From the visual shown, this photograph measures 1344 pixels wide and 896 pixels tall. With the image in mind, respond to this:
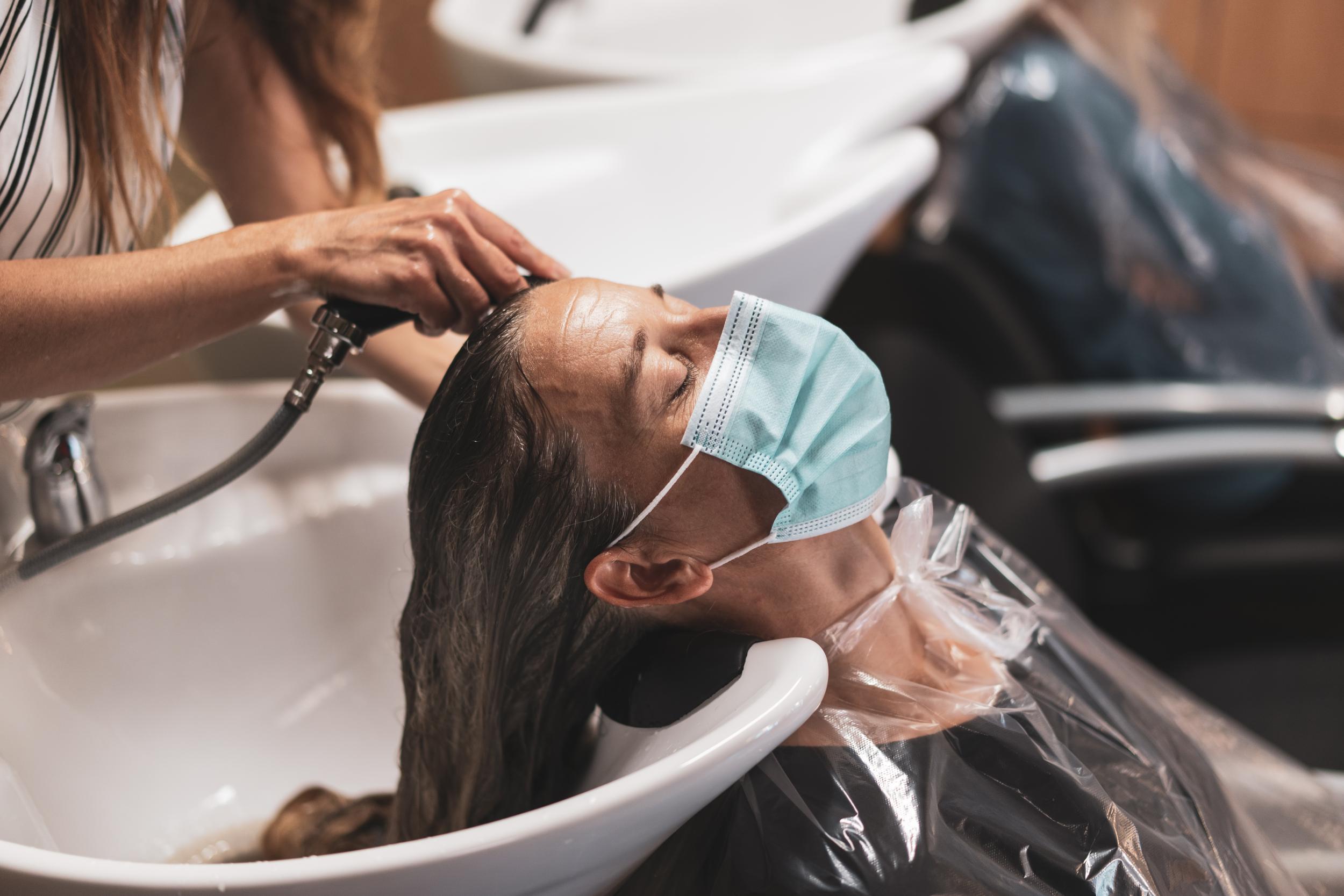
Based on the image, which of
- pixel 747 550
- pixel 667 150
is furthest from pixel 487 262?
pixel 667 150

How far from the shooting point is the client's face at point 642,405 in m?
0.71

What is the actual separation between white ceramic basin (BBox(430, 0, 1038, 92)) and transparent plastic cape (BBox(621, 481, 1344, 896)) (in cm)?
105

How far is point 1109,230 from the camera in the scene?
1942mm

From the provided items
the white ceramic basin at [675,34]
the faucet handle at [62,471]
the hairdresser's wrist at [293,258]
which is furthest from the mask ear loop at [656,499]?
the white ceramic basin at [675,34]

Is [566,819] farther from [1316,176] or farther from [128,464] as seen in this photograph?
[1316,176]

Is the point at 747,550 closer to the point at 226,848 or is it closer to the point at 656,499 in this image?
the point at 656,499

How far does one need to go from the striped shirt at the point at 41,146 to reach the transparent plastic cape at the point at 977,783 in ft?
2.00

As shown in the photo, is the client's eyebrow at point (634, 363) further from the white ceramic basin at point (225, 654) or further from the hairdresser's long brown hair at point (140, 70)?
the hairdresser's long brown hair at point (140, 70)

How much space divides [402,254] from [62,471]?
1.15 ft

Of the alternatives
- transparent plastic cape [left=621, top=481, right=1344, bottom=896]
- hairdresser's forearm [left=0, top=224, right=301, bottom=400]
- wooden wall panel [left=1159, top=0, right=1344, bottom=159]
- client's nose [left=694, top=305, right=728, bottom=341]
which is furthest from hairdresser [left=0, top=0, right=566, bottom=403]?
wooden wall panel [left=1159, top=0, right=1344, bottom=159]

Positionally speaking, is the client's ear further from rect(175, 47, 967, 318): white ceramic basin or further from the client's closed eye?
rect(175, 47, 967, 318): white ceramic basin

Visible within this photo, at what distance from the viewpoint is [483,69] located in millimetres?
1730

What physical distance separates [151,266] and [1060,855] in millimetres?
687

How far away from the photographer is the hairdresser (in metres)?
0.69
